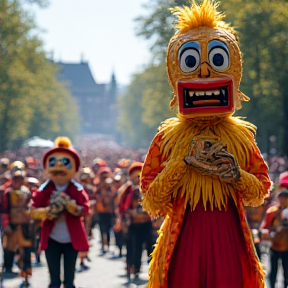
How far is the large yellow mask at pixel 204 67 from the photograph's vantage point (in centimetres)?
597

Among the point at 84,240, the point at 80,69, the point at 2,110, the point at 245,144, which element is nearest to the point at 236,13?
the point at 84,240

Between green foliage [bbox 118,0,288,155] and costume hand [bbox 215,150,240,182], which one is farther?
green foliage [bbox 118,0,288,155]

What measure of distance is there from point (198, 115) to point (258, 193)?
700 mm

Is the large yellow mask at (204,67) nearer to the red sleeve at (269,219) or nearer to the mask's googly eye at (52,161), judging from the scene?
the mask's googly eye at (52,161)

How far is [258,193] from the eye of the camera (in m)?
5.93

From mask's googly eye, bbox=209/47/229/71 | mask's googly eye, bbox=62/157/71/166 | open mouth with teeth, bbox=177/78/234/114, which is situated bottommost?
mask's googly eye, bbox=62/157/71/166

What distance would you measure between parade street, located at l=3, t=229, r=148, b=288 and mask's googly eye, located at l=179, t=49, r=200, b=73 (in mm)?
5279

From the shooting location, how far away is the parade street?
1125 cm

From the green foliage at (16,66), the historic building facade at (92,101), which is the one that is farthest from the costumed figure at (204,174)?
the historic building facade at (92,101)

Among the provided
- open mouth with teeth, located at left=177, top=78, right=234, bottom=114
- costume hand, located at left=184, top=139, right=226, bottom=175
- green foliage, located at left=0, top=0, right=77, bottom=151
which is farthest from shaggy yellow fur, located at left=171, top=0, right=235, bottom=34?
green foliage, located at left=0, top=0, right=77, bottom=151

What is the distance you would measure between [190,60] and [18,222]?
604cm

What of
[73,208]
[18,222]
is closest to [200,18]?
[73,208]

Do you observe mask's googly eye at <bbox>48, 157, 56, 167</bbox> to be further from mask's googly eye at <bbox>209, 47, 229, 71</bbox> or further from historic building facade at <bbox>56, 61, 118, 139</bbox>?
historic building facade at <bbox>56, 61, 118, 139</bbox>

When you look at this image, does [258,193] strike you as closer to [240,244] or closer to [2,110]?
[240,244]
